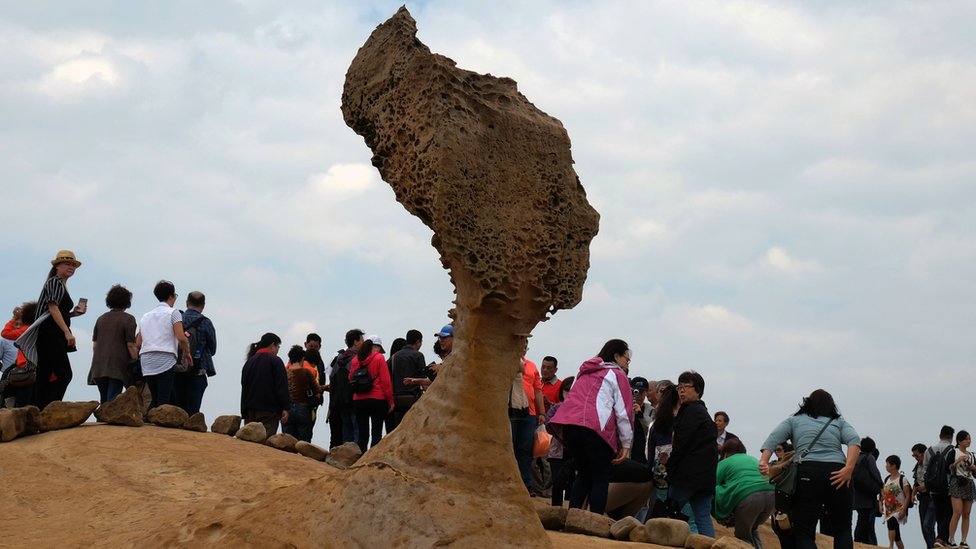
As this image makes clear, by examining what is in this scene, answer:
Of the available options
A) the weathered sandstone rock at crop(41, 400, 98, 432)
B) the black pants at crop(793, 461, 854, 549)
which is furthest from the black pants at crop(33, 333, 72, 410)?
the black pants at crop(793, 461, 854, 549)

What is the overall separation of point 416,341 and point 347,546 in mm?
5450

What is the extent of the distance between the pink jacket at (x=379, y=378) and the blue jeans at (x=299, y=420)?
5.41ft

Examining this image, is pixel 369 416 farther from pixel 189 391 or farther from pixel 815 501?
pixel 815 501

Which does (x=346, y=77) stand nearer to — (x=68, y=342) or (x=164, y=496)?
(x=164, y=496)

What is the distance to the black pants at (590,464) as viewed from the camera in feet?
27.0

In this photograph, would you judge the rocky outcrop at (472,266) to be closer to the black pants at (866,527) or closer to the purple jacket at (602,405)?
the purple jacket at (602,405)

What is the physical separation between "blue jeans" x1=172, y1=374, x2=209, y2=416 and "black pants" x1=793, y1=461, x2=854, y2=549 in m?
5.90

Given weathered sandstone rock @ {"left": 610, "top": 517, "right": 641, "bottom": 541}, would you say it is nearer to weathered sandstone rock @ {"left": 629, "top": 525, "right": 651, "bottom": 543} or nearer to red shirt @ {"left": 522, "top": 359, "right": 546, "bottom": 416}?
weathered sandstone rock @ {"left": 629, "top": 525, "right": 651, "bottom": 543}

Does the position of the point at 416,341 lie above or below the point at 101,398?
above

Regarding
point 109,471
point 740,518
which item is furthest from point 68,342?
point 740,518

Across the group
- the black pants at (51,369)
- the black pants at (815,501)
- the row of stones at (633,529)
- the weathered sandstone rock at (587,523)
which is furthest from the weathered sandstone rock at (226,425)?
the black pants at (815,501)

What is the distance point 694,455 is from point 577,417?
1.01 m

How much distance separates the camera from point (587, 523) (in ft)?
26.8

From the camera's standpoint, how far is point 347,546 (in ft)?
18.2
